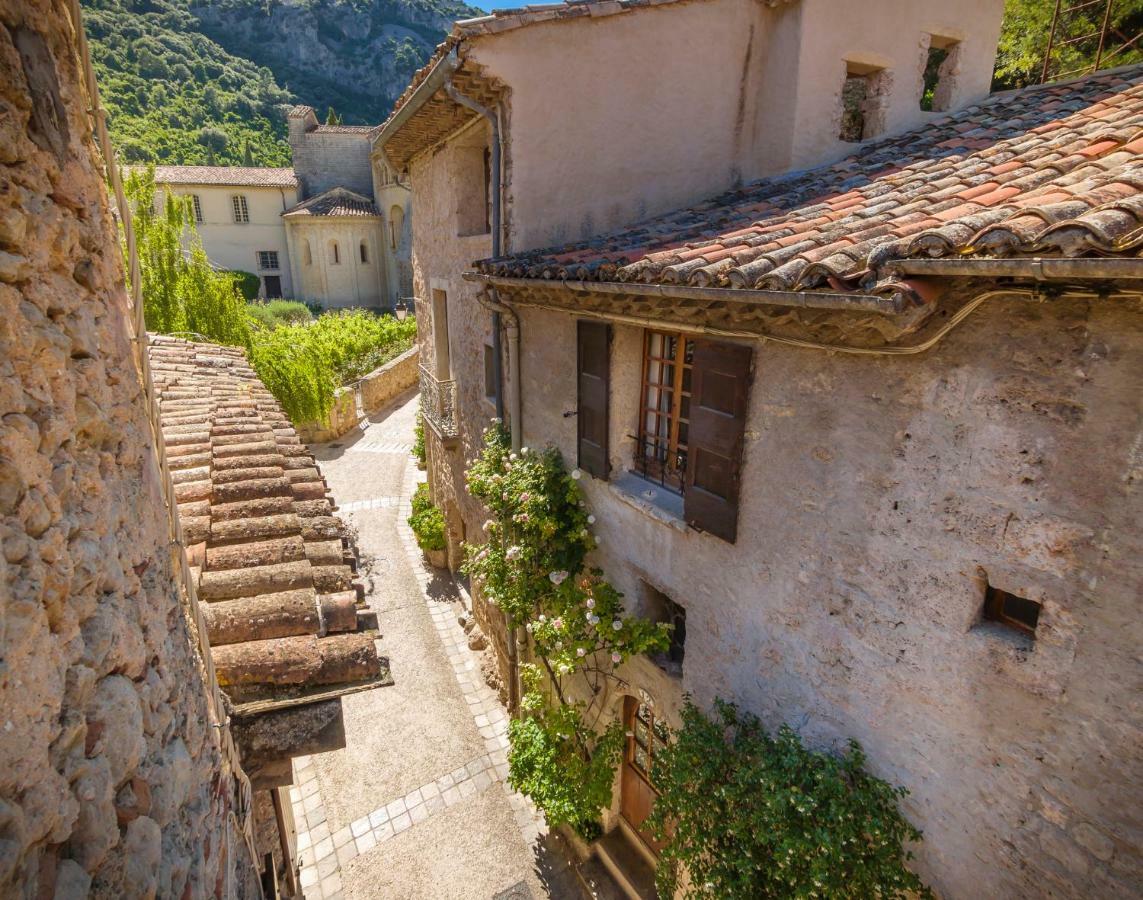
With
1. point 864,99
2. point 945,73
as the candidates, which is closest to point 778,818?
point 864,99

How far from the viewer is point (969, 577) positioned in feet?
11.8

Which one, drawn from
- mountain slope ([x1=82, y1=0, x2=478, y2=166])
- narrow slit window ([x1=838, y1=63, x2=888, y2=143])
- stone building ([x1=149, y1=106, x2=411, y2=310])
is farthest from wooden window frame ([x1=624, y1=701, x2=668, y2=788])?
mountain slope ([x1=82, y1=0, x2=478, y2=166])

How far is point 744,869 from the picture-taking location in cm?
436

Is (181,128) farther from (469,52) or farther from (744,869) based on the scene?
(744,869)

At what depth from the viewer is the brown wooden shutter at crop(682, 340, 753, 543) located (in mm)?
4727

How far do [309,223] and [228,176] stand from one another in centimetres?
606

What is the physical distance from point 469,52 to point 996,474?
6.17 metres

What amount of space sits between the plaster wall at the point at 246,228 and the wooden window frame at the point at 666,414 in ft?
131

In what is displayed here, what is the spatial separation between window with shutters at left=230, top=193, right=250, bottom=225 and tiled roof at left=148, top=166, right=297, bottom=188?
930 millimetres

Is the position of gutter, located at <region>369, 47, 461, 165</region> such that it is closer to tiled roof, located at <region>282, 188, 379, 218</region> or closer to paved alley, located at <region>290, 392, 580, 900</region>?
paved alley, located at <region>290, 392, 580, 900</region>

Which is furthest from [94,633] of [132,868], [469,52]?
[469,52]

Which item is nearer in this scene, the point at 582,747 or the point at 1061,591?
the point at 1061,591

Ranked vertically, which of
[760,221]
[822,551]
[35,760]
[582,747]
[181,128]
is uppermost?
[181,128]

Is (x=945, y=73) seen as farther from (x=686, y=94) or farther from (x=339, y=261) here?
(x=339, y=261)
